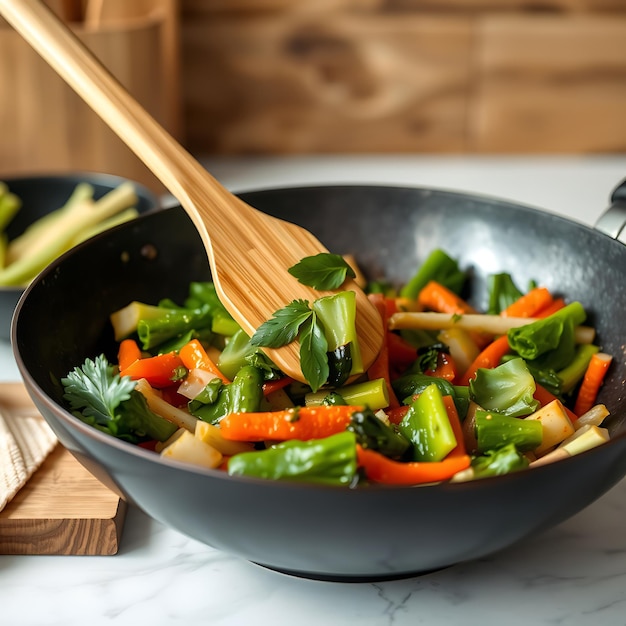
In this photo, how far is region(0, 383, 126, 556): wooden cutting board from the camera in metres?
1.15

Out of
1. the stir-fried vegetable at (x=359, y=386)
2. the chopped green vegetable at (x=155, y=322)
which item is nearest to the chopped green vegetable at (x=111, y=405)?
the stir-fried vegetable at (x=359, y=386)

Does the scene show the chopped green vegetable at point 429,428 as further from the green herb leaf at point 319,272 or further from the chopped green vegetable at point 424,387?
the green herb leaf at point 319,272

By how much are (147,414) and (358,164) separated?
1820mm

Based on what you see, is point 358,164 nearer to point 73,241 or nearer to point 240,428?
point 73,241

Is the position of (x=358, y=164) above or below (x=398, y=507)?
below

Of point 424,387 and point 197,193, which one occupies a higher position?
point 197,193

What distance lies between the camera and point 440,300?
155cm

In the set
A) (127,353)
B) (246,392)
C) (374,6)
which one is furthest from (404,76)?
(246,392)

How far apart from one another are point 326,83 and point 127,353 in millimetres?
1640

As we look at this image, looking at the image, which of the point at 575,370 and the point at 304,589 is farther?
the point at 575,370

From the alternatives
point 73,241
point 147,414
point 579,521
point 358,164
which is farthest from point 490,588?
point 358,164

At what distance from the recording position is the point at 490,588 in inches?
43.7

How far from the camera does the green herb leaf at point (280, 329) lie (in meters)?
1.24

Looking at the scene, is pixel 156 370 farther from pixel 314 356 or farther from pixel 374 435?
pixel 374 435
